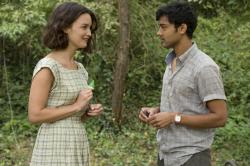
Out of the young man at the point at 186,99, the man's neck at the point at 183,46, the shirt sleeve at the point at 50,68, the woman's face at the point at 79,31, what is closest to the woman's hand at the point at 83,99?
the shirt sleeve at the point at 50,68

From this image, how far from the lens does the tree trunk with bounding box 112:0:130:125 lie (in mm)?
6688

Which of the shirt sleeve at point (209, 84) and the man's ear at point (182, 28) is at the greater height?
the man's ear at point (182, 28)

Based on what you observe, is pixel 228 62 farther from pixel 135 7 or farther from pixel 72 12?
pixel 72 12

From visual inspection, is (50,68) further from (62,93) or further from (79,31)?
(79,31)

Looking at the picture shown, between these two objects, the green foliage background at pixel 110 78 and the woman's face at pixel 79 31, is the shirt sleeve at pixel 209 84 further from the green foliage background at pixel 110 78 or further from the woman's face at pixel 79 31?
the green foliage background at pixel 110 78

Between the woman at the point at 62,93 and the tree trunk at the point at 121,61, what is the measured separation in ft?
12.5

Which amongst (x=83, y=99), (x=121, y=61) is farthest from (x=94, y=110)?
(x=121, y=61)

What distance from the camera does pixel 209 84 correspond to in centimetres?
273

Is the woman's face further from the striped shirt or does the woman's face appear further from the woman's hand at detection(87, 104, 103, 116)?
the striped shirt

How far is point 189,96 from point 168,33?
0.43 meters

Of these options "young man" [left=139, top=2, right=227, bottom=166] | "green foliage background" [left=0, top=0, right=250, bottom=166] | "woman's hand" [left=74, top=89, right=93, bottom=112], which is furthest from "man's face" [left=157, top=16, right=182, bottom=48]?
"green foliage background" [left=0, top=0, right=250, bottom=166]

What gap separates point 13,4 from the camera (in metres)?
7.65

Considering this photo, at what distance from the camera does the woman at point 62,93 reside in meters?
2.72

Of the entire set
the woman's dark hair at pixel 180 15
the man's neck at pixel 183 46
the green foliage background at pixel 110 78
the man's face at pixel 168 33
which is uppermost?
the woman's dark hair at pixel 180 15
